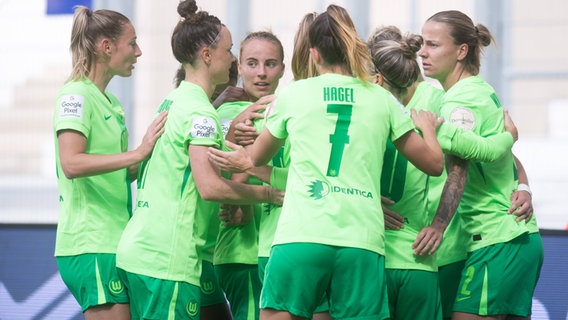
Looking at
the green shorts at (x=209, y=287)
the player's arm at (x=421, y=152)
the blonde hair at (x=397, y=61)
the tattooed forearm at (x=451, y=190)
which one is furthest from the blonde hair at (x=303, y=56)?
the green shorts at (x=209, y=287)

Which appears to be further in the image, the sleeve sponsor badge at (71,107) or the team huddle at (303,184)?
the sleeve sponsor badge at (71,107)

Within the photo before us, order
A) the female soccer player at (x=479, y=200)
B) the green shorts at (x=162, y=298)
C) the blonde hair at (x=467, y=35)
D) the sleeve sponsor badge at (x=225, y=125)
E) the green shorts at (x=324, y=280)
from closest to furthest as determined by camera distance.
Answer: the green shorts at (x=324, y=280), the green shorts at (x=162, y=298), the female soccer player at (x=479, y=200), the blonde hair at (x=467, y=35), the sleeve sponsor badge at (x=225, y=125)

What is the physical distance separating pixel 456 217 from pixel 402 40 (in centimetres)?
92

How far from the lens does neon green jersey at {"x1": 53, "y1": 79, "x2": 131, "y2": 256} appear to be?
4305 millimetres

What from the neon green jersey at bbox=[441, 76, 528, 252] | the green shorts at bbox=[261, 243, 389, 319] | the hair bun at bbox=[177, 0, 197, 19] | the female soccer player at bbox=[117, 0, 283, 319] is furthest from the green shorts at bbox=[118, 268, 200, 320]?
the neon green jersey at bbox=[441, 76, 528, 252]

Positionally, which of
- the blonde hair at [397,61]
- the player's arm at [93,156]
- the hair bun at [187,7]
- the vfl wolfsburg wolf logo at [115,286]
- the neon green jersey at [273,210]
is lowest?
the vfl wolfsburg wolf logo at [115,286]

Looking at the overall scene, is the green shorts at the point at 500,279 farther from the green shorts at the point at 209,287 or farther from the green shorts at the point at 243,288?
the green shorts at the point at 209,287

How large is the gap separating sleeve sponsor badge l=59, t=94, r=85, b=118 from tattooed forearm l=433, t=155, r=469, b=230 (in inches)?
63.0

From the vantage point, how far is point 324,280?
11.9 ft

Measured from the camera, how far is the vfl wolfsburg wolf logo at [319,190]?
3635 mm

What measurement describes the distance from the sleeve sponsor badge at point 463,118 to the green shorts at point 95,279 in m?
1.59

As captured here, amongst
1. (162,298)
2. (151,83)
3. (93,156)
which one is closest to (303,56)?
(93,156)

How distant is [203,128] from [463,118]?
1117mm

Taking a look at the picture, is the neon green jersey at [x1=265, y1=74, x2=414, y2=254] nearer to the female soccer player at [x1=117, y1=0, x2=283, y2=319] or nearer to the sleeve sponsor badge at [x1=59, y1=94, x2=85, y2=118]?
the female soccer player at [x1=117, y1=0, x2=283, y2=319]
